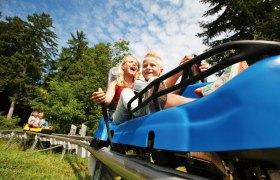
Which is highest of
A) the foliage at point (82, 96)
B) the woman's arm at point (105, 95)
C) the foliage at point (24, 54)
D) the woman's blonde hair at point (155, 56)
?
the foliage at point (24, 54)

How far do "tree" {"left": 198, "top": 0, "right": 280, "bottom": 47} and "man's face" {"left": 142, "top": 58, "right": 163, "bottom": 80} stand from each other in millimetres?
8749

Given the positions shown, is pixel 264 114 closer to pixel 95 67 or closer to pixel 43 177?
pixel 43 177

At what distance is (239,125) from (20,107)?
124ft

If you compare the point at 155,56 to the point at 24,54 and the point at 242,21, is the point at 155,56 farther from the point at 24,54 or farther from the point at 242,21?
the point at 24,54

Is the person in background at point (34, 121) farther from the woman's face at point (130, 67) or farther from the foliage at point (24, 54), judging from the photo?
the foliage at point (24, 54)

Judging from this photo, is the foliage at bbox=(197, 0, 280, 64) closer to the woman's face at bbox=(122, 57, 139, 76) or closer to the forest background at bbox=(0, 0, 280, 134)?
the forest background at bbox=(0, 0, 280, 134)

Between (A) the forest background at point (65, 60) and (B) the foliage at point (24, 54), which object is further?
(B) the foliage at point (24, 54)

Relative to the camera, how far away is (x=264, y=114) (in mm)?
918

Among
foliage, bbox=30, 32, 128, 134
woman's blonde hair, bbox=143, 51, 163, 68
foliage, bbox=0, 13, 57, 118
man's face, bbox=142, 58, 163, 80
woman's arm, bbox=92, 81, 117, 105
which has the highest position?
foliage, bbox=0, 13, 57, 118

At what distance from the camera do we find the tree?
10891mm

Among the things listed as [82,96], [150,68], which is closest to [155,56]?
[150,68]

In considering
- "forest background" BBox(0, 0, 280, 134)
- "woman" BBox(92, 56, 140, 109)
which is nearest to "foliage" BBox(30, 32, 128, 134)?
"forest background" BBox(0, 0, 280, 134)

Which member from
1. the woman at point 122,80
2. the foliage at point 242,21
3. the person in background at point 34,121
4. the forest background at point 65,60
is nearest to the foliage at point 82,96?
the forest background at point 65,60

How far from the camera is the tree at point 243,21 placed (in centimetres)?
1089
